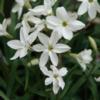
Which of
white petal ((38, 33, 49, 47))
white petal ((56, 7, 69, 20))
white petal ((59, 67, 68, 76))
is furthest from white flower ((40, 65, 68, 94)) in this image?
white petal ((56, 7, 69, 20))

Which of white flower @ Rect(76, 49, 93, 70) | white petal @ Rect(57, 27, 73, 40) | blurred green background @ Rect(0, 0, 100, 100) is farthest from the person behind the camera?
blurred green background @ Rect(0, 0, 100, 100)

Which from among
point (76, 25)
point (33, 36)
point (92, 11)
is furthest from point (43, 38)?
point (92, 11)

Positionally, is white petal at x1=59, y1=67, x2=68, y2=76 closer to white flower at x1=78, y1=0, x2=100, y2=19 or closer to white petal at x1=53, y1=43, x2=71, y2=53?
white petal at x1=53, y1=43, x2=71, y2=53

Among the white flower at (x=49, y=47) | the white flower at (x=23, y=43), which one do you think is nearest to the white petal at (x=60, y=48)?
the white flower at (x=49, y=47)

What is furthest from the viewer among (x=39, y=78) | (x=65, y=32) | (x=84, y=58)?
(x=39, y=78)

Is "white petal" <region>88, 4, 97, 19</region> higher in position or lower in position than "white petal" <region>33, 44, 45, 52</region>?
higher

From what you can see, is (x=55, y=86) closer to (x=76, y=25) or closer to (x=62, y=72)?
(x=62, y=72)

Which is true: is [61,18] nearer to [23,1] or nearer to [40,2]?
[23,1]
